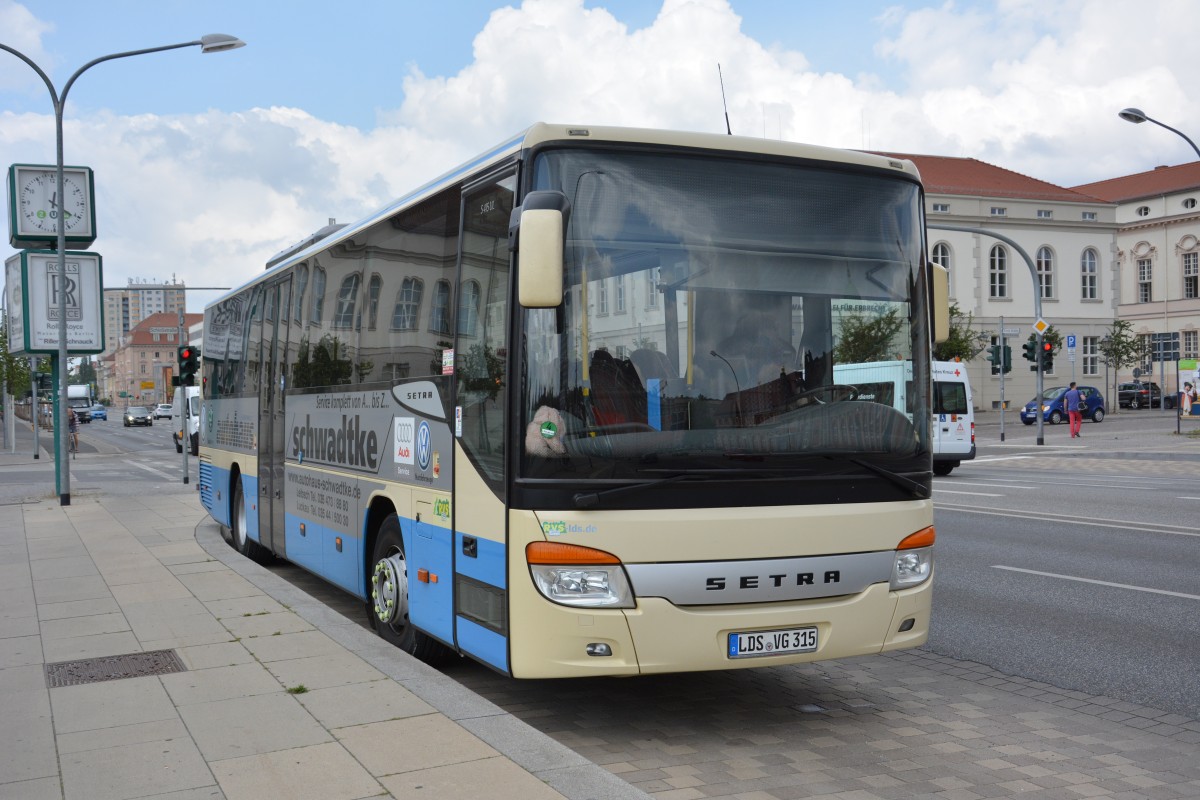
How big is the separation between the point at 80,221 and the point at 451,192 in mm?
19753

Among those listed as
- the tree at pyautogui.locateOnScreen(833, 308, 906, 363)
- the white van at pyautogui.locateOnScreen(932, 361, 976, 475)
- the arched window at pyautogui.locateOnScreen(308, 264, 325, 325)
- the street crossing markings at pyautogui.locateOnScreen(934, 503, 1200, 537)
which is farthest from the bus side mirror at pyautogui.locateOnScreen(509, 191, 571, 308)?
the white van at pyautogui.locateOnScreen(932, 361, 976, 475)

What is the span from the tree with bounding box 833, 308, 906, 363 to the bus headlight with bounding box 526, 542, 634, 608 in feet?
5.11

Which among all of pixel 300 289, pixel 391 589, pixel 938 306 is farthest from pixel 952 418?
pixel 391 589

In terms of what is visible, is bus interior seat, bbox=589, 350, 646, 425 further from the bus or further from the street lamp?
the street lamp

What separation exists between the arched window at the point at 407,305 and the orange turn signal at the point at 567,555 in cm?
221

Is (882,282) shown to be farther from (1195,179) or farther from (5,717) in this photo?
(1195,179)

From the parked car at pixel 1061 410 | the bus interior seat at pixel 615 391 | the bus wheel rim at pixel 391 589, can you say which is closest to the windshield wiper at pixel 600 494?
the bus interior seat at pixel 615 391

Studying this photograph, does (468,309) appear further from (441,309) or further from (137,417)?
(137,417)

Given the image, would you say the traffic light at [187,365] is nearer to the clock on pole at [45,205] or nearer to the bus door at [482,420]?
the clock on pole at [45,205]

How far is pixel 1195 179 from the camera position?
276 ft

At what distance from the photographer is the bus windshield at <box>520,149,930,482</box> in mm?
5586

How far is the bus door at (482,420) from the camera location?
5.84m

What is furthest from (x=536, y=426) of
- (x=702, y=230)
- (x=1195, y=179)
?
(x=1195, y=179)

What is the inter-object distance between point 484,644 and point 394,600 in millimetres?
1699
